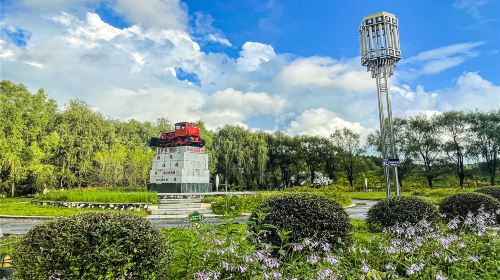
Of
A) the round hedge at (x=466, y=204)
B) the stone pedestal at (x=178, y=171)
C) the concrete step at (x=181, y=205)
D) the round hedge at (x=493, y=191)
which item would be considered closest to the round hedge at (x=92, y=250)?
the round hedge at (x=466, y=204)

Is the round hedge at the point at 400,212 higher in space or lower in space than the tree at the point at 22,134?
lower

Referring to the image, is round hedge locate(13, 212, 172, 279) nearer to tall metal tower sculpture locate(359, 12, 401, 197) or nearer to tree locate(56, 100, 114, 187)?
tall metal tower sculpture locate(359, 12, 401, 197)

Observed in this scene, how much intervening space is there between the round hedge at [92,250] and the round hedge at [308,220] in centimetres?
261

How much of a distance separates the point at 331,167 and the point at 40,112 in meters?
41.2

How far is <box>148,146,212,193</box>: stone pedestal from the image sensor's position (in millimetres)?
29812

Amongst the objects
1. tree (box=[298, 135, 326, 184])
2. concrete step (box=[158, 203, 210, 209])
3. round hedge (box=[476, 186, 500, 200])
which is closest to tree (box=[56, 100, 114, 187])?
concrete step (box=[158, 203, 210, 209])

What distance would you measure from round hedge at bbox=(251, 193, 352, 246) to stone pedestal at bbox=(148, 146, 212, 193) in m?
23.6

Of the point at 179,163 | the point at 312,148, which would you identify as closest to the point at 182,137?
the point at 179,163

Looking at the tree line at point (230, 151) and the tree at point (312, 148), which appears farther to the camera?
the tree at point (312, 148)

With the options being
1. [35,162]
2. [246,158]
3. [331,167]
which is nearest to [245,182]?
[246,158]

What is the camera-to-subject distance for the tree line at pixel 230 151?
124 feet

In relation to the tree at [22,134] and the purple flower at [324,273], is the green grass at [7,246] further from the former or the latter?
the tree at [22,134]

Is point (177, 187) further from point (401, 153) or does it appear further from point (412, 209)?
point (401, 153)

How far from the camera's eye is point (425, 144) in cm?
4978
